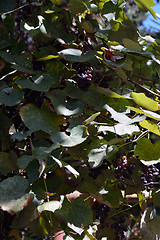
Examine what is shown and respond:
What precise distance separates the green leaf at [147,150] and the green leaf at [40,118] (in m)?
0.18

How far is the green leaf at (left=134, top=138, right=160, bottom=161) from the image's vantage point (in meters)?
0.73

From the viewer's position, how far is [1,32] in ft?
2.61

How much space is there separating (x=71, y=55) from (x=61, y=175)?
258 millimetres

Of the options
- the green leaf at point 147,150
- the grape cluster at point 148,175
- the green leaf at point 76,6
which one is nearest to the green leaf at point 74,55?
the green leaf at point 76,6

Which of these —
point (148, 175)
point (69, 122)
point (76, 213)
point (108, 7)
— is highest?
point (108, 7)

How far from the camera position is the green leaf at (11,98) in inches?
26.4

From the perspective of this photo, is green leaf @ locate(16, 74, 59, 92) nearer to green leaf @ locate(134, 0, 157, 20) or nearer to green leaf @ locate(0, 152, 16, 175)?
green leaf @ locate(0, 152, 16, 175)

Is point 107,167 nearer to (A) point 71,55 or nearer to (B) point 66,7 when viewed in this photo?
(A) point 71,55

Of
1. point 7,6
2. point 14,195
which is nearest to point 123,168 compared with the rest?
point 14,195

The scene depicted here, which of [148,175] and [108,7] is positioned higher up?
[108,7]

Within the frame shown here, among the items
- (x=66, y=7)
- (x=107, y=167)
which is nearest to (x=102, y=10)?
(x=66, y=7)

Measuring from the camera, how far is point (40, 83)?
28.0 inches

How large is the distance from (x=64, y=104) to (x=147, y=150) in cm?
20

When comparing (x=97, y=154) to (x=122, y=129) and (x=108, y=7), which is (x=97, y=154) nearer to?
(x=122, y=129)
